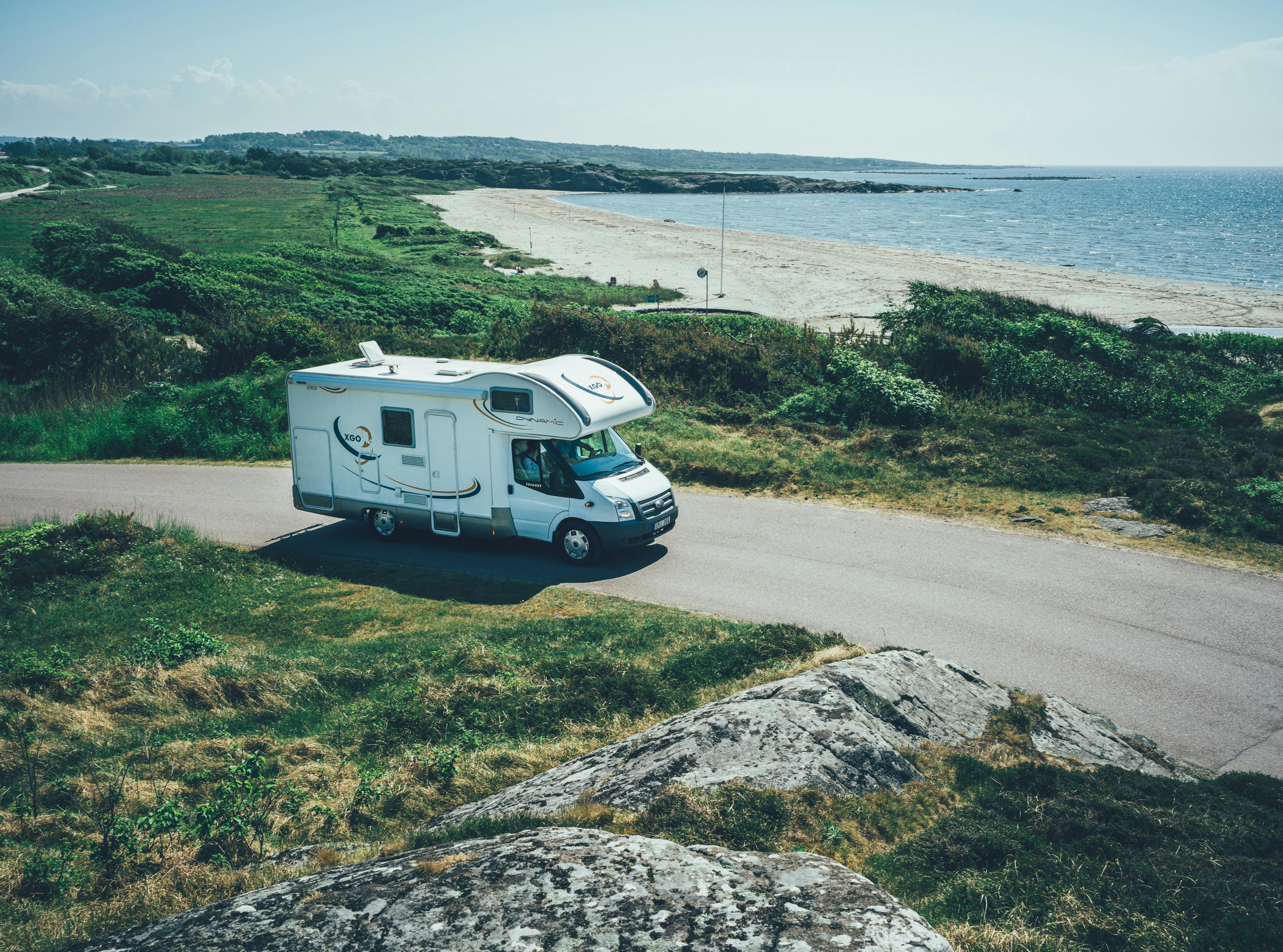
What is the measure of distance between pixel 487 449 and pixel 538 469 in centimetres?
90

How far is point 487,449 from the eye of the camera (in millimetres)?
14148

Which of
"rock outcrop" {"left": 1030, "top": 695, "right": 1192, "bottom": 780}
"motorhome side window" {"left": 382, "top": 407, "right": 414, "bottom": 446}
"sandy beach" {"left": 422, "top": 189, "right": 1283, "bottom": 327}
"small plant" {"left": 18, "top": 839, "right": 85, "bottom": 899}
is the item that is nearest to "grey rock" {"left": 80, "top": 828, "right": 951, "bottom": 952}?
"small plant" {"left": 18, "top": 839, "right": 85, "bottom": 899}

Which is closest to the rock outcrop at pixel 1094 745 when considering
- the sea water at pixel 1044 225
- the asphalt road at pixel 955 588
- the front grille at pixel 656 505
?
the asphalt road at pixel 955 588

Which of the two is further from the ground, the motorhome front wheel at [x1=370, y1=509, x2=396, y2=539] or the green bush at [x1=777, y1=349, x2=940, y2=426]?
the green bush at [x1=777, y1=349, x2=940, y2=426]

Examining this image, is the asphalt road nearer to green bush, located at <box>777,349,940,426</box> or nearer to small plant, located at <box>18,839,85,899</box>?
green bush, located at <box>777,349,940,426</box>

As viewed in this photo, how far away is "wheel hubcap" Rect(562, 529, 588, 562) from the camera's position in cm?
1418

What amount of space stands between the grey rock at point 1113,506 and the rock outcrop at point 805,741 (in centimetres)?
825

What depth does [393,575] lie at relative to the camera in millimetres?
14039

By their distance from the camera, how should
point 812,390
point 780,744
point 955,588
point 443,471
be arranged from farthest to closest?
point 812,390
point 443,471
point 955,588
point 780,744

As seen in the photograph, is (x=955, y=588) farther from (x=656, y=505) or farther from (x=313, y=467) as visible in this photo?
(x=313, y=467)

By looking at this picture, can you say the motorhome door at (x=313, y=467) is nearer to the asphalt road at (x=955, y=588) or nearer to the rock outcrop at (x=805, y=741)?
the asphalt road at (x=955, y=588)

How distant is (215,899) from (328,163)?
174218 mm

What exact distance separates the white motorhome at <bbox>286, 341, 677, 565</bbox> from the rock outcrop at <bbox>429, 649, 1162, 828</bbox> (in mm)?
6219

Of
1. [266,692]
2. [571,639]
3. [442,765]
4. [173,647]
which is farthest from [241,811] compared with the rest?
[571,639]
